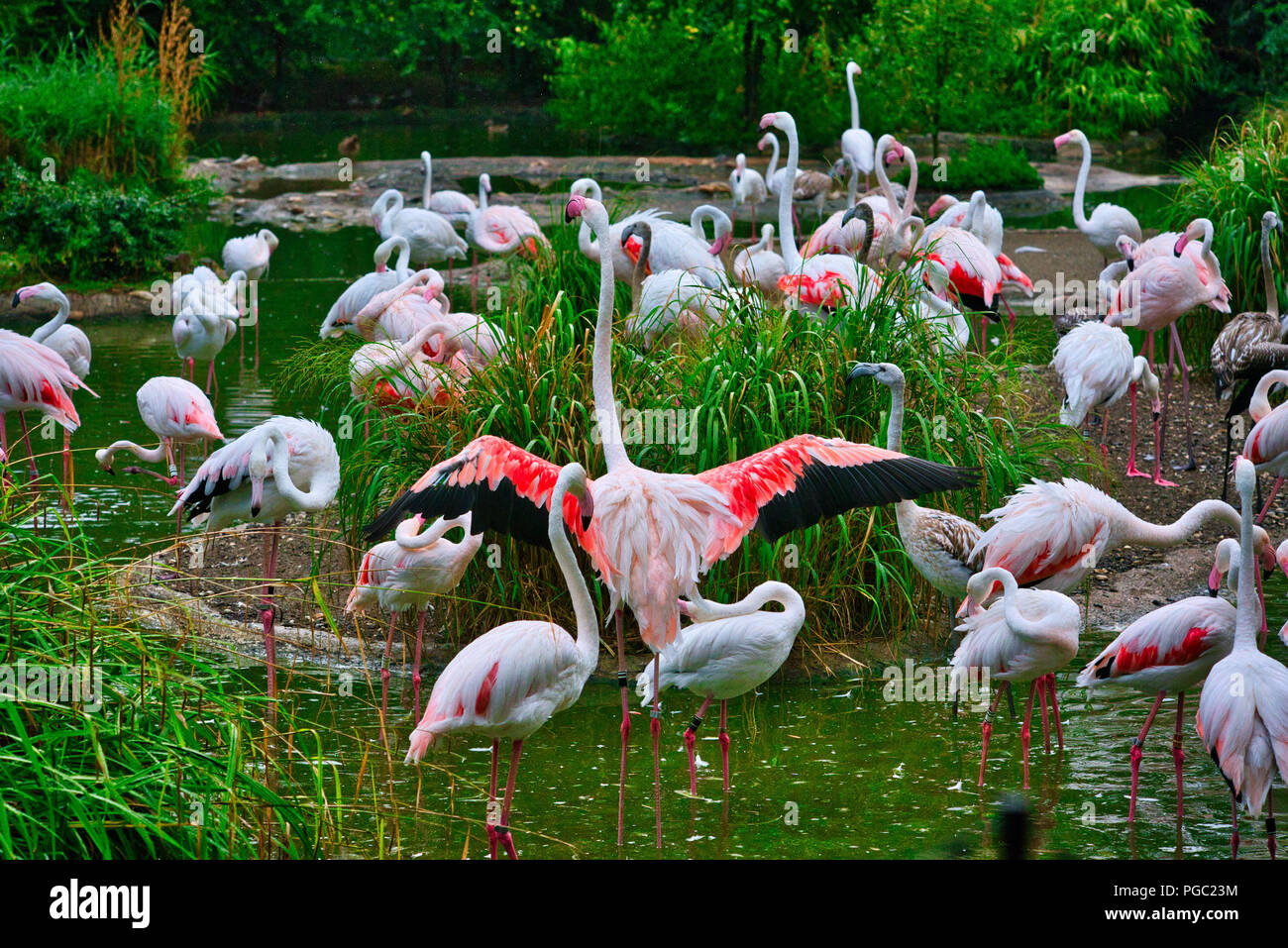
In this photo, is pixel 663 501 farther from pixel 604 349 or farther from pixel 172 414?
pixel 172 414

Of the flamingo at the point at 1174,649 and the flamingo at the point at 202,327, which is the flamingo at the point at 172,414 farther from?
the flamingo at the point at 1174,649

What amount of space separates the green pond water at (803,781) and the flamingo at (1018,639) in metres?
0.20

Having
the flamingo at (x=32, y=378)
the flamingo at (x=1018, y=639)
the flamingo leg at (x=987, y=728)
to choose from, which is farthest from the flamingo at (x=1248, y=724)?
the flamingo at (x=32, y=378)

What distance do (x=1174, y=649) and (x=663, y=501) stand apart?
5.27 ft

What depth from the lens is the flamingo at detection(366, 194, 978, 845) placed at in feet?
14.2

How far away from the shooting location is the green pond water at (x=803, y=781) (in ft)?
13.5

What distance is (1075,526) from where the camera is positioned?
4.93 meters

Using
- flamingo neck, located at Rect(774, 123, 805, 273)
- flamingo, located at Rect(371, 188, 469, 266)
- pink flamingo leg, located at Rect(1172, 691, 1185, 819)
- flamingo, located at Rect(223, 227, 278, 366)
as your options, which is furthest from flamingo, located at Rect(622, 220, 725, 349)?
flamingo, located at Rect(223, 227, 278, 366)

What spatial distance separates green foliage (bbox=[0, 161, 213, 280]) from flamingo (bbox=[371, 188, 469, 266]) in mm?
2874

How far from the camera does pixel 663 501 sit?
14.3 feet

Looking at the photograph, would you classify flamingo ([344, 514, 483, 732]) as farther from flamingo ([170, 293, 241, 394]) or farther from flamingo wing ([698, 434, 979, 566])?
flamingo ([170, 293, 241, 394])

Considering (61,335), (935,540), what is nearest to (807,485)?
(935,540)

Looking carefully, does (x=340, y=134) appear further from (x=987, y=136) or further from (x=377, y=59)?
(x=987, y=136)
